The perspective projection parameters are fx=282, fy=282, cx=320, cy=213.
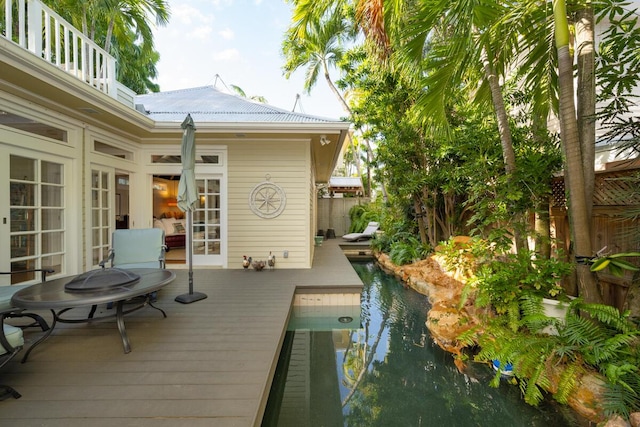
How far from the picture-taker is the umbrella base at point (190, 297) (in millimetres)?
3723

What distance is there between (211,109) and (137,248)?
11.7 ft

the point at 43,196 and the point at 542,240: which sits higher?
the point at 43,196

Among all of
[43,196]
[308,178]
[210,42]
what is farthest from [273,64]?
[43,196]

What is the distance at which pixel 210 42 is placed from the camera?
9922 mm

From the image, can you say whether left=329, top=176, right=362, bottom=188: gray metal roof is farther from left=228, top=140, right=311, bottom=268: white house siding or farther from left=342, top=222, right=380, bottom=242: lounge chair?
left=228, top=140, right=311, bottom=268: white house siding

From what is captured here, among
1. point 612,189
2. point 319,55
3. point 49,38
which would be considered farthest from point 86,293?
point 319,55

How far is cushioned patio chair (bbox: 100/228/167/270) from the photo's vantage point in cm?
400

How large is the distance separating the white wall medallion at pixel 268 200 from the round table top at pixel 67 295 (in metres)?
3.10

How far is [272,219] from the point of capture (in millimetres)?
5809

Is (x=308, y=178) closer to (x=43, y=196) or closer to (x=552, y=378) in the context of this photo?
(x=43, y=196)

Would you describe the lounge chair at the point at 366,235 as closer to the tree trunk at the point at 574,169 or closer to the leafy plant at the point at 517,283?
the leafy plant at the point at 517,283

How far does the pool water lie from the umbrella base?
132 centimetres

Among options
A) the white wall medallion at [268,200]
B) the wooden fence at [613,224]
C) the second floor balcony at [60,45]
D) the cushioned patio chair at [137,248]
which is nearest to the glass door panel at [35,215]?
the cushioned patio chair at [137,248]

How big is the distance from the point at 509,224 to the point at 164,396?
13.3ft
